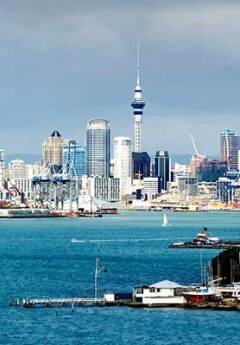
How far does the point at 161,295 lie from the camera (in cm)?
6525

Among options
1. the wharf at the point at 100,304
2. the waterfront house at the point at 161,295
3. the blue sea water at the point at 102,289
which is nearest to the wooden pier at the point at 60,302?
the wharf at the point at 100,304

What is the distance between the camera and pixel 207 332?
5641cm

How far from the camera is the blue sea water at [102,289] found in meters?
55.6

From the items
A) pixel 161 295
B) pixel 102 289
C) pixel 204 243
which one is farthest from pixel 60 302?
pixel 204 243

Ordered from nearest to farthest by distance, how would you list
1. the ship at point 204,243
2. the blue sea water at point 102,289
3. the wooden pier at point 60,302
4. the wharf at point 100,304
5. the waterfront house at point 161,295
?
the blue sea water at point 102,289 → the wharf at point 100,304 → the waterfront house at point 161,295 → the wooden pier at point 60,302 → the ship at point 204,243

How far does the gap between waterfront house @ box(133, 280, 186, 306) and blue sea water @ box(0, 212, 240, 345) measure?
1.14 metres

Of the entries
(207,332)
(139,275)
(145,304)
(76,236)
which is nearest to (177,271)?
(139,275)

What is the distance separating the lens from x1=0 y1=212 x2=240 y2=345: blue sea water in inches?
2189

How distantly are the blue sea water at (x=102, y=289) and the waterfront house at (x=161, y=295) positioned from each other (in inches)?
45.0

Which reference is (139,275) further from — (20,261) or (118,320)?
(118,320)

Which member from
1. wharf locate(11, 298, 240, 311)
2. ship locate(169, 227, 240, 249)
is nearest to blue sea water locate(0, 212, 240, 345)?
wharf locate(11, 298, 240, 311)

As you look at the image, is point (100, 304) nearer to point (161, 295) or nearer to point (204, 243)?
point (161, 295)

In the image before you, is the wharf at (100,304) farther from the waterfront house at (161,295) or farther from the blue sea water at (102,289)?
→ the blue sea water at (102,289)

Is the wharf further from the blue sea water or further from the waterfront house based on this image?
the blue sea water
